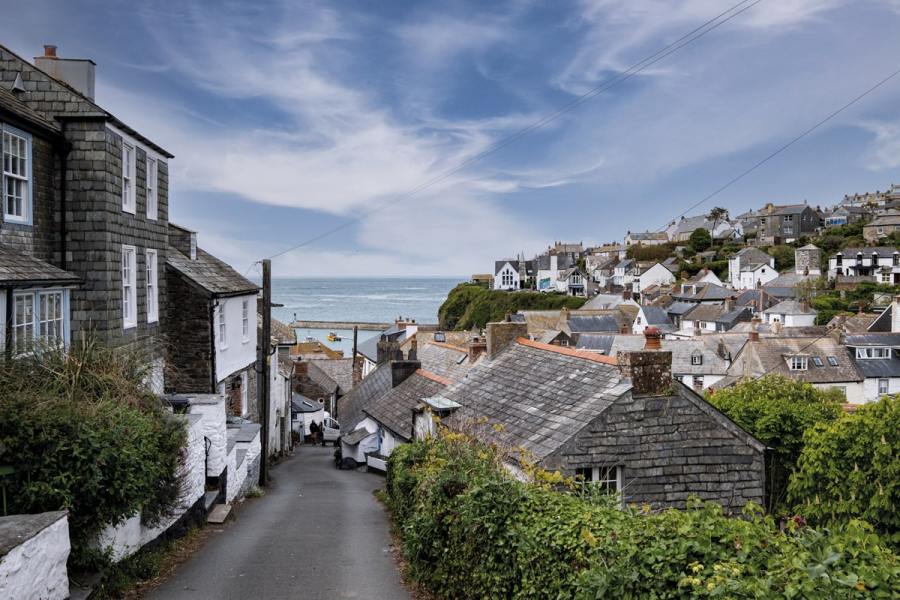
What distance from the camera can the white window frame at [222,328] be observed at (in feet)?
75.1

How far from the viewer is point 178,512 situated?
1281cm

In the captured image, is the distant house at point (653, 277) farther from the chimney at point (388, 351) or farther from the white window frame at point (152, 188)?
the white window frame at point (152, 188)

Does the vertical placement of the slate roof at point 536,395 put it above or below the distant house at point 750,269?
below

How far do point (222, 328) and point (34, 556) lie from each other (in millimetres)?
16492

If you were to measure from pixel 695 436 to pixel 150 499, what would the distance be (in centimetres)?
1033

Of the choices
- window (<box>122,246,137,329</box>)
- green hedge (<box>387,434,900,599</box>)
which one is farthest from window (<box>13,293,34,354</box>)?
green hedge (<box>387,434,900,599</box>)

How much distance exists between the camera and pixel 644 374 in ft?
47.0

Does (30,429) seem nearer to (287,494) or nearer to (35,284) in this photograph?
(35,284)

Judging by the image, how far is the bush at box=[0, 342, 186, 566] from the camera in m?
8.47

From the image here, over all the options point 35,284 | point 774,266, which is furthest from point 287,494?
point 774,266

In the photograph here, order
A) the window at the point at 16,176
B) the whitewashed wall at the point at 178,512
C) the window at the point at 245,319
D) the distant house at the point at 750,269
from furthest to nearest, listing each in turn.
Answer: the distant house at the point at 750,269
the window at the point at 245,319
the window at the point at 16,176
the whitewashed wall at the point at 178,512

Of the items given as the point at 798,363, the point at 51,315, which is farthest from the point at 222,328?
the point at 798,363

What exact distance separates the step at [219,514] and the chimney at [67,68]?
1058 centimetres

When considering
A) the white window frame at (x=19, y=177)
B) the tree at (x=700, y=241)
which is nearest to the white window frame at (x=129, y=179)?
the white window frame at (x=19, y=177)
